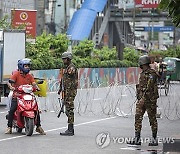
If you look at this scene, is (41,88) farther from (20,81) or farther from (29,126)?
(29,126)

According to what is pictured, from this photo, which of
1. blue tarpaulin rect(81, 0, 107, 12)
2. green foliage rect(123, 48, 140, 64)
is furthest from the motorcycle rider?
blue tarpaulin rect(81, 0, 107, 12)

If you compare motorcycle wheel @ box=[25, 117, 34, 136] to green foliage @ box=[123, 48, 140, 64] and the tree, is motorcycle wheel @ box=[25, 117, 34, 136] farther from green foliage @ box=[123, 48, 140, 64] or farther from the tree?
green foliage @ box=[123, 48, 140, 64]

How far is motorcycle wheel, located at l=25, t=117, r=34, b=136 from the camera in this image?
14.1 metres

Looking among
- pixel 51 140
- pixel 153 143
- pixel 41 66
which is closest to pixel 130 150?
pixel 153 143

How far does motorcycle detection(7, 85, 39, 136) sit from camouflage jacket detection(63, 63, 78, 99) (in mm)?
766

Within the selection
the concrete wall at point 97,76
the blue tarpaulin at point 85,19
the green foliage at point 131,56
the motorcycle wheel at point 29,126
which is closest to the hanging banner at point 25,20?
the concrete wall at point 97,76

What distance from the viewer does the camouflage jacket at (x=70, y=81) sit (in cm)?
1455

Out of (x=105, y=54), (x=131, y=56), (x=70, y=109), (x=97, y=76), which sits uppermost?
(x=70, y=109)

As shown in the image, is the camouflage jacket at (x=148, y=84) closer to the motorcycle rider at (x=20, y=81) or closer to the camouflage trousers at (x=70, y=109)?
the camouflage trousers at (x=70, y=109)

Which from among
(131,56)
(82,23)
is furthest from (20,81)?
(82,23)

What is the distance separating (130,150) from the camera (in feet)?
41.1

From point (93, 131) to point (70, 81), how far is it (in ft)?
6.22

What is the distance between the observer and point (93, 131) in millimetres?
15891

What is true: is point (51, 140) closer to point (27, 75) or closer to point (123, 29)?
point (27, 75)
